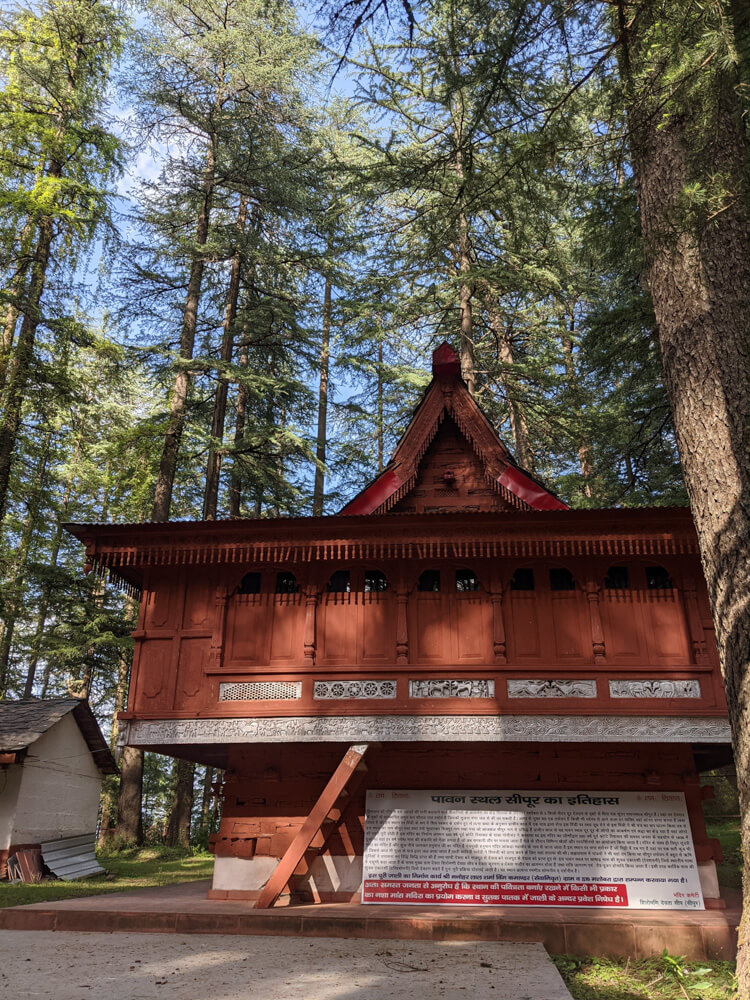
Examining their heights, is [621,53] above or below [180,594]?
above

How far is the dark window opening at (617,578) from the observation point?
994 cm

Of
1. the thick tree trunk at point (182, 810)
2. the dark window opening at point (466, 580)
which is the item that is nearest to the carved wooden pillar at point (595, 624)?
the dark window opening at point (466, 580)

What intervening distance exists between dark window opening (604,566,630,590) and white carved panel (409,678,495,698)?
2.34 m

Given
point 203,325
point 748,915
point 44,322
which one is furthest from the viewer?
point 203,325

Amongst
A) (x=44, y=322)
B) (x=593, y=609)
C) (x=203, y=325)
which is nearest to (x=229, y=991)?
(x=593, y=609)

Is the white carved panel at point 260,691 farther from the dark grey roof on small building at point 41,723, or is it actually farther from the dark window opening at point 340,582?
the dark grey roof on small building at point 41,723

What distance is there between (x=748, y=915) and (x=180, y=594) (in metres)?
7.62

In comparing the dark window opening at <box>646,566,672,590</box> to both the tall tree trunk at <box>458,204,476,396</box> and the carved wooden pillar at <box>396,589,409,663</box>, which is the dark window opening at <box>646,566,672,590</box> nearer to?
the carved wooden pillar at <box>396,589,409,663</box>

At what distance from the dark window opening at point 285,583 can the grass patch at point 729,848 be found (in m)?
8.11

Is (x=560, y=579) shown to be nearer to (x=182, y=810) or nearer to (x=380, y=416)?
(x=380, y=416)

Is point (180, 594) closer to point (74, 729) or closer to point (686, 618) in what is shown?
point (686, 618)

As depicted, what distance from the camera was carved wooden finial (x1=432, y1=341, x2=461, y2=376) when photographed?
11.5 meters

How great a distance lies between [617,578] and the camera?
394 inches

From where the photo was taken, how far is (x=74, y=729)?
16.8 meters
